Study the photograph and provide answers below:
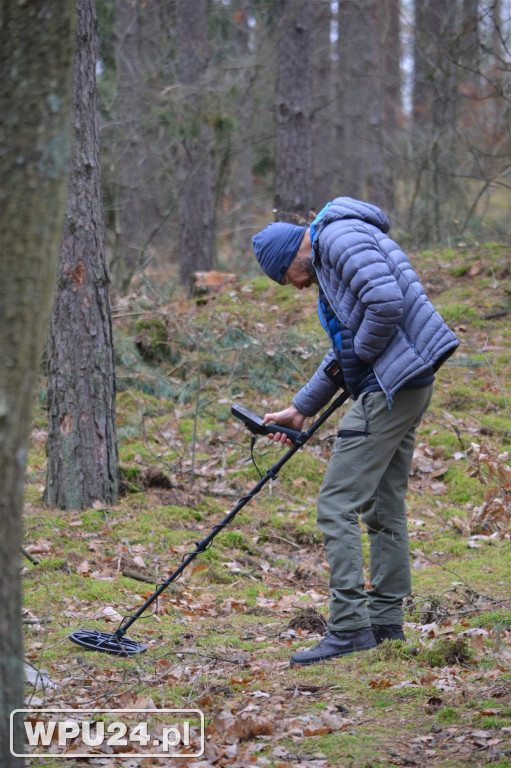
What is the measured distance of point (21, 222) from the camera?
2.37 m

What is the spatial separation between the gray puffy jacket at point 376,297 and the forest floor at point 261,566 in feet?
2.62

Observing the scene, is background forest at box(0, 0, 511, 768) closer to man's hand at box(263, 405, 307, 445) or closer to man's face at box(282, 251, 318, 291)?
man's hand at box(263, 405, 307, 445)

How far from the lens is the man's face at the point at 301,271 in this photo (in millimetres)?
4398

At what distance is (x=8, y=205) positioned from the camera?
235 cm

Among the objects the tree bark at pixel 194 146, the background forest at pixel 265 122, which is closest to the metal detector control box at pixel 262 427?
the background forest at pixel 265 122

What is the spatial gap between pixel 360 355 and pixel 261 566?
2808 millimetres

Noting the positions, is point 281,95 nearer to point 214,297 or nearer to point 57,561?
point 214,297

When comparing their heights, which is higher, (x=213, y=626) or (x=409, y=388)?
(x=409, y=388)

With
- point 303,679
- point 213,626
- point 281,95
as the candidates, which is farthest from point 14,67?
point 281,95

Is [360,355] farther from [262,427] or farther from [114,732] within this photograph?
[114,732]

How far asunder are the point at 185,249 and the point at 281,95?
9.82 ft

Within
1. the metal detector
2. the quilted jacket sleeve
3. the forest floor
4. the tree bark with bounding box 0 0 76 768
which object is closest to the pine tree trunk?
the forest floor

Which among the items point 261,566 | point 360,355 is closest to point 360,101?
point 261,566

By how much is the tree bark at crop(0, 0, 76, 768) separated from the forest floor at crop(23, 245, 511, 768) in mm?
991
